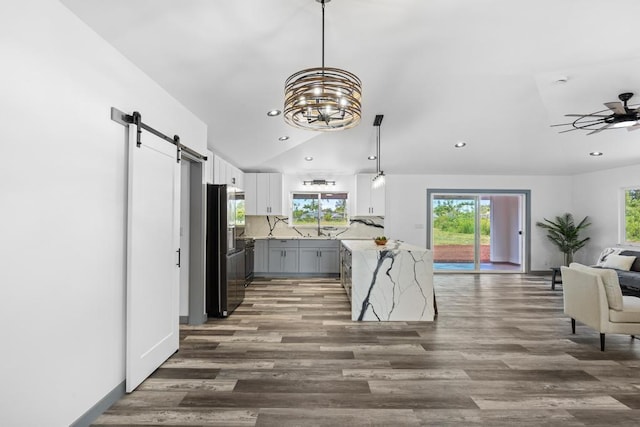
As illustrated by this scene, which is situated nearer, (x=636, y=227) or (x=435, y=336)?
(x=435, y=336)

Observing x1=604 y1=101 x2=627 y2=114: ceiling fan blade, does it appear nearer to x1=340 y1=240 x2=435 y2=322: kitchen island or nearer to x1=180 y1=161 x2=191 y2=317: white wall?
x1=340 y1=240 x2=435 y2=322: kitchen island

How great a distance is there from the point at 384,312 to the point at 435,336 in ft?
2.55

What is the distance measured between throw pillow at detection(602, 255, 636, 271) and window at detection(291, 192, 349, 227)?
4800mm

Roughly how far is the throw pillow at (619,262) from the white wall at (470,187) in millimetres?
1936

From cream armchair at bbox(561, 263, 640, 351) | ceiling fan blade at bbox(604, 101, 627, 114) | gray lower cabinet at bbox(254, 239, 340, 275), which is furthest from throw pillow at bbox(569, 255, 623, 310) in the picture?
gray lower cabinet at bbox(254, 239, 340, 275)

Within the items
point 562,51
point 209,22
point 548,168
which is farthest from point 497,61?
point 548,168

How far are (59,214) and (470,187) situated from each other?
8008mm

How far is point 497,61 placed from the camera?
3799mm

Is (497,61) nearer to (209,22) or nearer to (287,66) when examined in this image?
(287,66)

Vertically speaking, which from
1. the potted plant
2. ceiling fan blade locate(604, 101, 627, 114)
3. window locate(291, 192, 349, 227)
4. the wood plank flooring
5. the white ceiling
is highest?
the white ceiling

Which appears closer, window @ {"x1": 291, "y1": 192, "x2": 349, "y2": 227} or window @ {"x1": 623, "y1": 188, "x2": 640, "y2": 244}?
window @ {"x1": 623, "y1": 188, "x2": 640, "y2": 244}

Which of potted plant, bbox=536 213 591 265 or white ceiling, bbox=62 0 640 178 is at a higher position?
white ceiling, bbox=62 0 640 178

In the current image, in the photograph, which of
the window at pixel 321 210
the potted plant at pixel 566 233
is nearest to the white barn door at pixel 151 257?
the window at pixel 321 210

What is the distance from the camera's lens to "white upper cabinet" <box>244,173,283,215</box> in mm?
7758
